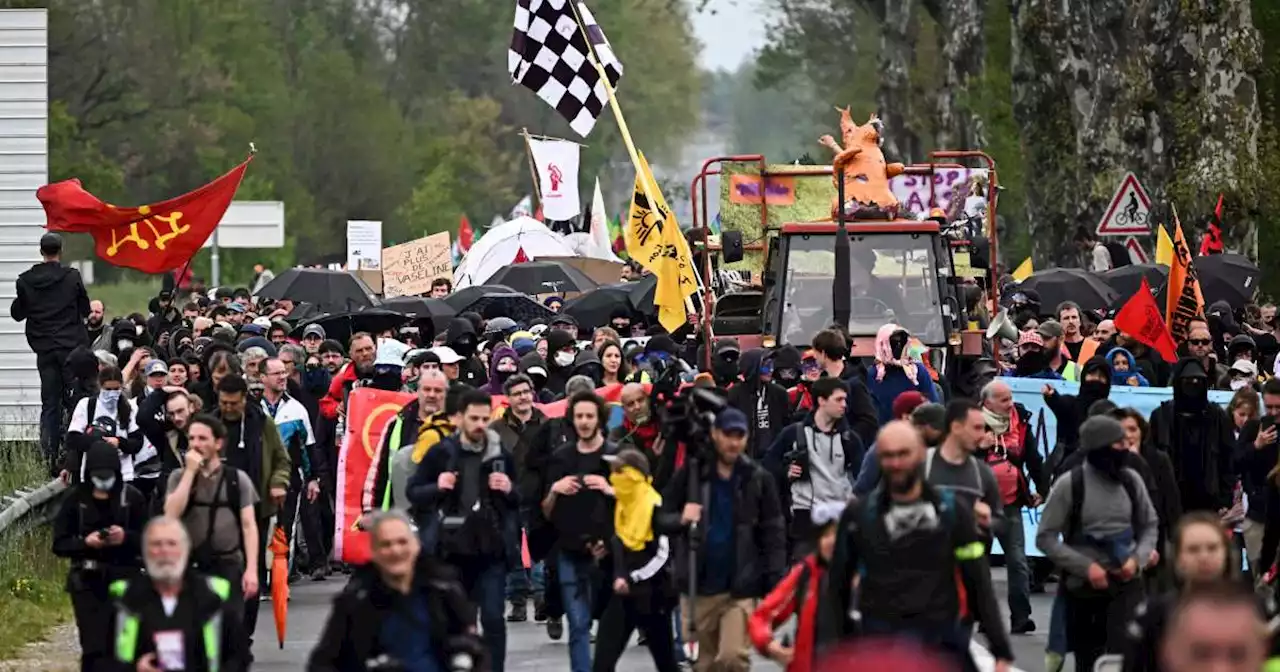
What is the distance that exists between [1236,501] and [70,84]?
67447mm

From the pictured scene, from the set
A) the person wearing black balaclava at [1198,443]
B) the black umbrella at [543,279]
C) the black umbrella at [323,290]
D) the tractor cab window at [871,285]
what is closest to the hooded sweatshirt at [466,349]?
the tractor cab window at [871,285]

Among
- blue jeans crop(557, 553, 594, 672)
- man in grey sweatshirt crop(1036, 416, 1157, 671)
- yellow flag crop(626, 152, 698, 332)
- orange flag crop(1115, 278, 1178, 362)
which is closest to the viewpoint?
man in grey sweatshirt crop(1036, 416, 1157, 671)

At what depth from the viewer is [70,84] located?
82250 millimetres

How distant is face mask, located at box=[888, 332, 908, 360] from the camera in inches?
742

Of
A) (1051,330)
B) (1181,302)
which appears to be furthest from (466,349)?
(1181,302)

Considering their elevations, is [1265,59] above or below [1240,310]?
above

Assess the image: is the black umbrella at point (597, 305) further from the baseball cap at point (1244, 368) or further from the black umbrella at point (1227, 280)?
the baseball cap at point (1244, 368)

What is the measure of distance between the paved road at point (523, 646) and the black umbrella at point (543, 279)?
665 inches

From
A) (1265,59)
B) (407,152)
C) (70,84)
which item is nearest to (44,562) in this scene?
(1265,59)

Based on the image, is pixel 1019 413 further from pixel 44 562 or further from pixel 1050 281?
pixel 1050 281

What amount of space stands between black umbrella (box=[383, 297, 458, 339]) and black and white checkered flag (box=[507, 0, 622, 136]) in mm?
2496

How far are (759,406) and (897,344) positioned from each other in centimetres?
107

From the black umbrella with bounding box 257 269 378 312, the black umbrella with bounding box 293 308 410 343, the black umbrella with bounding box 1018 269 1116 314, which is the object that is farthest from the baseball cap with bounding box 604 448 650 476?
the black umbrella with bounding box 257 269 378 312

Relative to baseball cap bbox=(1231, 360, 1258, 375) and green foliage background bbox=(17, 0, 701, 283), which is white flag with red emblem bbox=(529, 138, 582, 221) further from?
baseball cap bbox=(1231, 360, 1258, 375)
